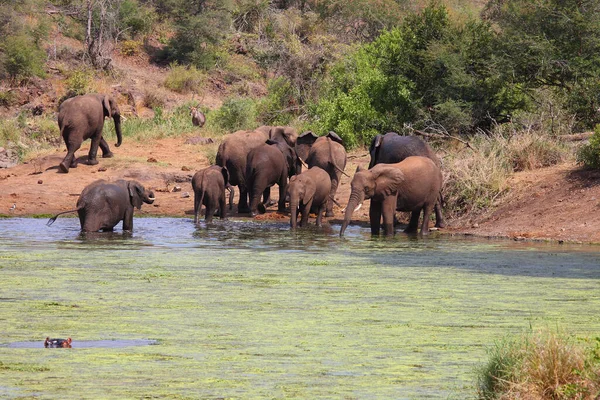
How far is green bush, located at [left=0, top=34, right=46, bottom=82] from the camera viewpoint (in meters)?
38.0

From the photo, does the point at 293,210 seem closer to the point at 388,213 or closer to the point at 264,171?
the point at 388,213

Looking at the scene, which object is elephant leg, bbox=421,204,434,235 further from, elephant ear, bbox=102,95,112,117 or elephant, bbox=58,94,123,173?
elephant ear, bbox=102,95,112,117

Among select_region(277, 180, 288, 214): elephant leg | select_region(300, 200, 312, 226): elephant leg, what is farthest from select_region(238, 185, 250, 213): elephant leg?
select_region(300, 200, 312, 226): elephant leg

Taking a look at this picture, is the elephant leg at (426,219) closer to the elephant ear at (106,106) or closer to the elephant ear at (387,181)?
the elephant ear at (387,181)

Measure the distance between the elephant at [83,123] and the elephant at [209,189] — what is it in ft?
17.3

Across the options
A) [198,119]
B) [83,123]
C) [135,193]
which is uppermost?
[198,119]

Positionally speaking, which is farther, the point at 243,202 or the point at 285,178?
the point at 243,202

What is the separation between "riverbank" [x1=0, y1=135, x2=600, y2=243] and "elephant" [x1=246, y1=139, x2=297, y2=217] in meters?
0.42

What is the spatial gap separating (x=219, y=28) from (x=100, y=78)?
8358 millimetres

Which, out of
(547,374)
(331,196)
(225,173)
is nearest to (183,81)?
(331,196)

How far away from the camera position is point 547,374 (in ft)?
20.8

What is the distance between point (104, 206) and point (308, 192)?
13.5 feet

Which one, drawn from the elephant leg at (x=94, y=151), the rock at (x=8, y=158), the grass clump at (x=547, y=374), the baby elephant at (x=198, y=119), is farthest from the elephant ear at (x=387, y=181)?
the baby elephant at (x=198, y=119)

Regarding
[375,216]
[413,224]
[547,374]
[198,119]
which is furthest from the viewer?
[198,119]
